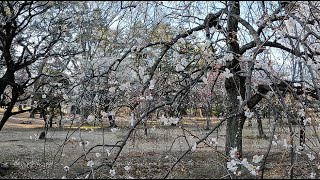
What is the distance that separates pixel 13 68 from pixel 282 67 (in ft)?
14.1

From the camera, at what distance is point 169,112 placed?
5.54m

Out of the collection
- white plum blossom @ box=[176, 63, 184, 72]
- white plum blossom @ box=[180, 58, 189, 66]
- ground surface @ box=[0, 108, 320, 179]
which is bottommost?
ground surface @ box=[0, 108, 320, 179]

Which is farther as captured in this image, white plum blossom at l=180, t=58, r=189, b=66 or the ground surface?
the ground surface

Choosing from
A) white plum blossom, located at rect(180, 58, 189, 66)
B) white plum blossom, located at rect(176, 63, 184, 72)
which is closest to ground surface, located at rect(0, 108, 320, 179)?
white plum blossom, located at rect(180, 58, 189, 66)

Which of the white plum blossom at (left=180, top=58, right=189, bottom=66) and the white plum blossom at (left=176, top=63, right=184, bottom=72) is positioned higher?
the white plum blossom at (left=180, top=58, right=189, bottom=66)

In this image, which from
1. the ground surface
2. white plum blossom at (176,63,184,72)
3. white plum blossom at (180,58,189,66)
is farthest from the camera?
the ground surface

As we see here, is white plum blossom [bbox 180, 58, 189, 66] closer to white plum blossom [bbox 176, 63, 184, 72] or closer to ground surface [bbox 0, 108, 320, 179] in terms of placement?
white plum blossom [bbox 176, 63, 184, 72]

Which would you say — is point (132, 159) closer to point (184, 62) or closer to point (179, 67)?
point (184, 62)

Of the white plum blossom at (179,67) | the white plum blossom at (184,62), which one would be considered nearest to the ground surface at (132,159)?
the white plum blossom at (184,62)

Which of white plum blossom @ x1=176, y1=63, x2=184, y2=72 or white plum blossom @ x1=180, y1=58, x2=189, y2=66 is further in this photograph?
white plum blossom @ x1=180, y1=58, x2=189, y2=66

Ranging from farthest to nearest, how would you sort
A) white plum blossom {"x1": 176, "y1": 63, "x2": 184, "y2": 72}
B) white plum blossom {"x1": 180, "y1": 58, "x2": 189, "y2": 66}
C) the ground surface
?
the ground surface, white plum blossom {"x1": 180, "y1": 58, "x2": 189, "y2": 66}, white plum blossom {"x1": 176, "y1": 63, "x2": 184, "y2": 72}

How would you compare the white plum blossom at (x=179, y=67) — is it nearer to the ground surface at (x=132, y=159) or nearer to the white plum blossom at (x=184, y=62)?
the white plum blossom at (x=184, y=62)

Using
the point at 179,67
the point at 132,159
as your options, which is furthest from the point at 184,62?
the point at 132,159

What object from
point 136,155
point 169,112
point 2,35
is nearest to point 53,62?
point 136,155
